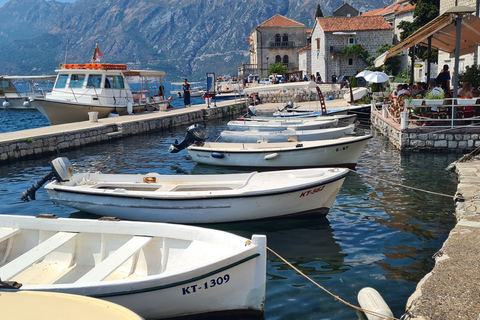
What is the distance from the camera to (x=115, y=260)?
16.5 ft

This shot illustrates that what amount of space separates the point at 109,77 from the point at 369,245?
69.4 ft

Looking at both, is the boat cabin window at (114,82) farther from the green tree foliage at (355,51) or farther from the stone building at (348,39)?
the green tree foliage at (355,51)

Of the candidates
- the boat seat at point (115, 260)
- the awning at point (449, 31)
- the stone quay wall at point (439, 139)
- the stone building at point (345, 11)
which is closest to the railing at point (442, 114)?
the stone quay wall at point (439, 139)

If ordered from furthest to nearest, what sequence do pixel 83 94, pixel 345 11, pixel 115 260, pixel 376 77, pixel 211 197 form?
pixel 345 11 < pixel 376 77 < pixel 83 94 < pixel 211 197 < pixel 115 260

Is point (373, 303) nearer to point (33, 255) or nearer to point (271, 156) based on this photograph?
point (33, 255)

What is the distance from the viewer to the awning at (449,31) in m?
13.3

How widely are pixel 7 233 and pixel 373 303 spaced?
479cm

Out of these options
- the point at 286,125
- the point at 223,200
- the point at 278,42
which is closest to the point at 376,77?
the point at 286,125

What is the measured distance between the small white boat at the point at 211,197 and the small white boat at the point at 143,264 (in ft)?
7.34

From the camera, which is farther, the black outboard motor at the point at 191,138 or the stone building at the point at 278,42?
the stone building at the point at 278,42

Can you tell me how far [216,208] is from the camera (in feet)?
26.5

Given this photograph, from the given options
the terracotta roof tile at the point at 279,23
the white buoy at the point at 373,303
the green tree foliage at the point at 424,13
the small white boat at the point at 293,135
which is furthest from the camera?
the terracotta roof tile at the point at 279,23

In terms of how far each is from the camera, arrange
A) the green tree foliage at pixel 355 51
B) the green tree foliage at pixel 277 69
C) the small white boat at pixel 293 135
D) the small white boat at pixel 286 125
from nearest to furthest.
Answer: the small white boat at pixel 293 135, the small white boat at pixel 286 125, the green tree foliage at pixel 355 51, the green tree foliage at pixel 277 69

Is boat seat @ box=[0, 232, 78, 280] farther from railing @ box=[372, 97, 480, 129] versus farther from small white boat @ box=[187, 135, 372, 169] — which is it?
railing @ box=[372, 97, 480, 129]
